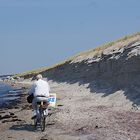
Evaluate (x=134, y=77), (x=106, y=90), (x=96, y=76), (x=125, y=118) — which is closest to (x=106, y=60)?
(x=96, y=76)

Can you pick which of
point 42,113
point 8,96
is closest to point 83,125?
point 42,113

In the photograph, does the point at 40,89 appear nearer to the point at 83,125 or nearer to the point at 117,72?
the point at 83,125

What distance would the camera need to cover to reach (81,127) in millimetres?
20844

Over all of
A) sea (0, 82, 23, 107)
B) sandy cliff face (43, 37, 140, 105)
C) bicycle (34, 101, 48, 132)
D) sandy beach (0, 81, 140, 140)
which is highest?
sandy cliff face (43, 37, 140, 105)

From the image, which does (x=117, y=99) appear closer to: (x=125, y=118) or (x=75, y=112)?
(x=75, y=112)

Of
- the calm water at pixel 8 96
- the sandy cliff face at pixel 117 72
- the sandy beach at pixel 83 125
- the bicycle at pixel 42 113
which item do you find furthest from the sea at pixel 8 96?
the bicycle at pixel 42 113

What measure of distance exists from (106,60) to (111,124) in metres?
22.1

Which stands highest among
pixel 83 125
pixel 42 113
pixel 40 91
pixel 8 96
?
pixel 40 91

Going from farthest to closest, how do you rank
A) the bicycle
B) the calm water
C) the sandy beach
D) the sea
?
the calm water
the sea
the bicycle
the sandy beach

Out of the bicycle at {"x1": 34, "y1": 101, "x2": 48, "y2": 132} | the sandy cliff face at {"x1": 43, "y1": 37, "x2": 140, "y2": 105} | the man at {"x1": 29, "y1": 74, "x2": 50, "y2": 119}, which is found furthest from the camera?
the sandy cliff face at {"x1": 43, "y1": 37, "x2": 140, "y2": 105}

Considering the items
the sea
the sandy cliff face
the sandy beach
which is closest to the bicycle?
the sandy beach

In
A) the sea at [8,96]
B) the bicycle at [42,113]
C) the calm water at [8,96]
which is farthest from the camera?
the calm water at [8,96]

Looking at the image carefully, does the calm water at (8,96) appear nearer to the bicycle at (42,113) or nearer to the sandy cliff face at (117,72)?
the sandy cliff face at (117,72)

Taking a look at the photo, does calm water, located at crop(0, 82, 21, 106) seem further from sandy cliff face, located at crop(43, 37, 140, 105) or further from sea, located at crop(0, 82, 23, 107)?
sandy cliff face, located at crop(43, 37, 140, 105)
